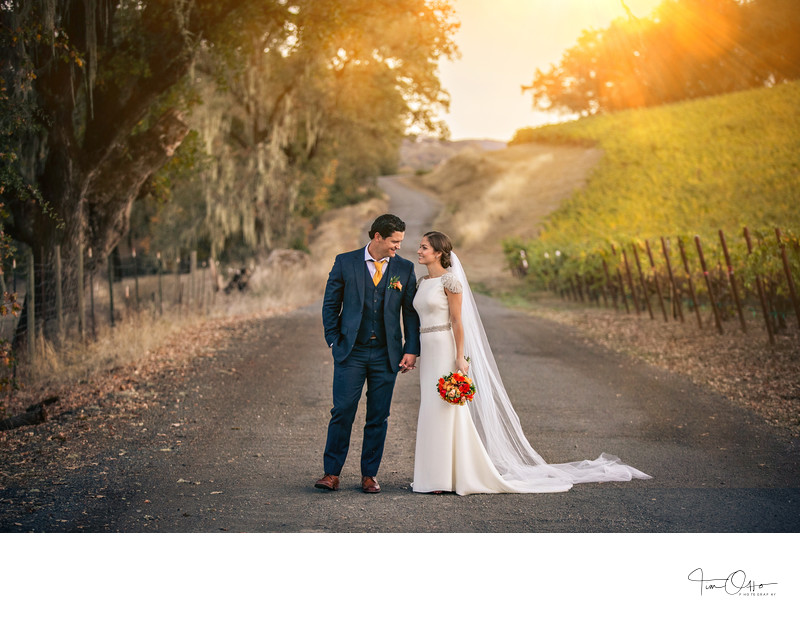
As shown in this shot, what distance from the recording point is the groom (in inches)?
189

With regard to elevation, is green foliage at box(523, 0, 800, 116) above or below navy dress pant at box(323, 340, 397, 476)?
above

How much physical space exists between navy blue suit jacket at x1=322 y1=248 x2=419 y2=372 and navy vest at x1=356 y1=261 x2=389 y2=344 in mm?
26

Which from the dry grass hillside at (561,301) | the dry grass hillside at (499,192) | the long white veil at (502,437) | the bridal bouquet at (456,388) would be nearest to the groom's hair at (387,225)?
the long white veil at (502,437)

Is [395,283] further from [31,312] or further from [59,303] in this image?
[59,303]

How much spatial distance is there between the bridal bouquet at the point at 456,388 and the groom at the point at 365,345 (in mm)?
228

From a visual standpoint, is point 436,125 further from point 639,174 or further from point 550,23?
point 550,23

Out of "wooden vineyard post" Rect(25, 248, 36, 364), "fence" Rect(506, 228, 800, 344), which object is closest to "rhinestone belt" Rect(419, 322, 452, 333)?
"wooden vineyard post" Rect(25, 248, 36, 364)

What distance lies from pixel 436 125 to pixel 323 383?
1767cm

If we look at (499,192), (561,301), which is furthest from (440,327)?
(499,192)

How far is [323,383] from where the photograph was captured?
876cm

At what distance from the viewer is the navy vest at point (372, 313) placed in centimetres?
482

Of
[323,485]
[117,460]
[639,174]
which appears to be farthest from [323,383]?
[639,174]

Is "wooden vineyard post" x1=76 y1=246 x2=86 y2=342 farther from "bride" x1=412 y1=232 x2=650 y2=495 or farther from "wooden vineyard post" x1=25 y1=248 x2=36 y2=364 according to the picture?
"bride" x1=412 y1=232 x2=650 y2=495

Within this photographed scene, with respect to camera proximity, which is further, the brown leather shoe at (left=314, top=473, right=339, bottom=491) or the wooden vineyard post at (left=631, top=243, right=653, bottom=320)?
the wooden vineyard post at (left=631, top=243, right=653, bottom=320)
